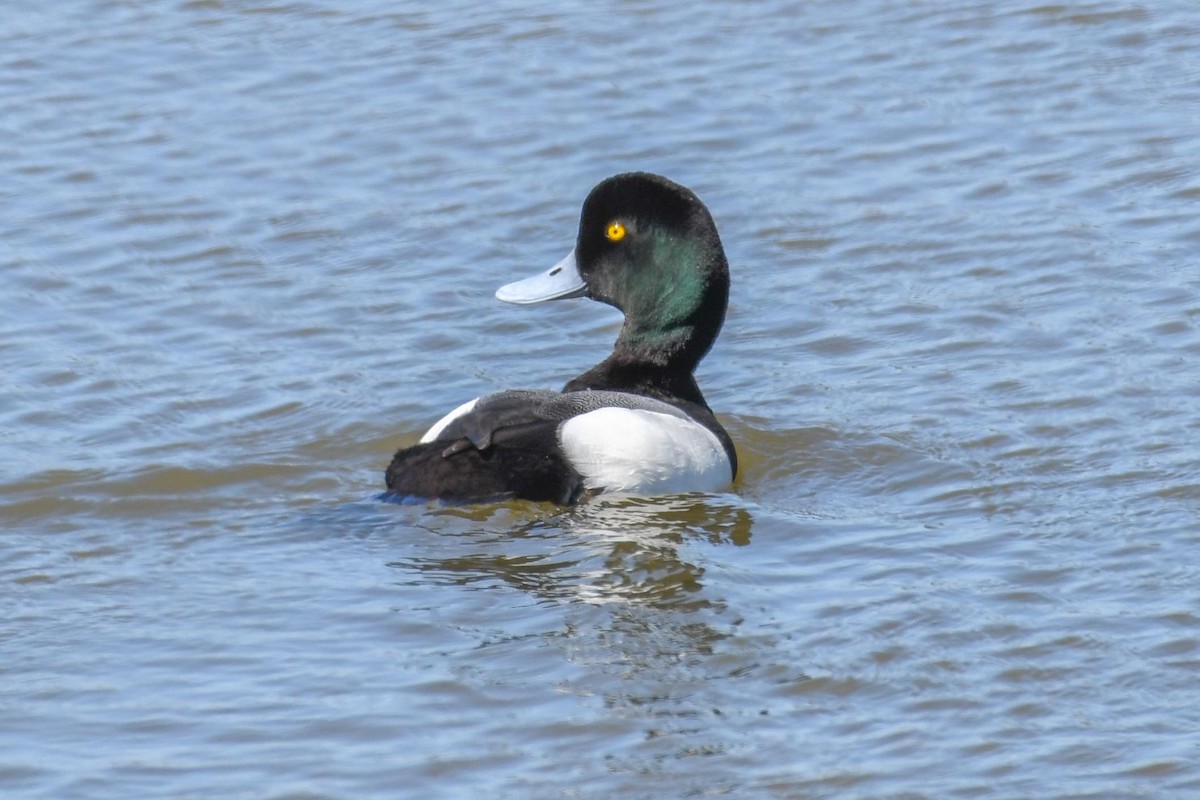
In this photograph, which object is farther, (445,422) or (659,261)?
(659,261)

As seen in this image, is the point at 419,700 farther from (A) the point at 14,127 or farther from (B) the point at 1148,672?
(A) the point at 14,127

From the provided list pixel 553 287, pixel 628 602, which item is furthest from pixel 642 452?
pixel 553 287

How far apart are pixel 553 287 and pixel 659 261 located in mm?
472

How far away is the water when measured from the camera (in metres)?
4.68

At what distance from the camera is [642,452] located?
6.36 metres

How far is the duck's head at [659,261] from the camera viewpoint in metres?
7.17

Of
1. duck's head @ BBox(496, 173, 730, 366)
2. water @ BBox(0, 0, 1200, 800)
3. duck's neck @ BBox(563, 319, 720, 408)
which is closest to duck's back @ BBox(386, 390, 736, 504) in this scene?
water @ BBox(0, 0, 1200, 800)

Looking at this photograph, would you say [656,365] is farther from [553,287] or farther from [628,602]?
[628,602]

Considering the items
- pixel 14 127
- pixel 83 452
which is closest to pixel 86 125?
pixel 14 127

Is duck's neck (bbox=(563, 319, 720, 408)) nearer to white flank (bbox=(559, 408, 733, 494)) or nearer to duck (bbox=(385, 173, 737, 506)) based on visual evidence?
duck (bbox=(385, 173, 737, 506))

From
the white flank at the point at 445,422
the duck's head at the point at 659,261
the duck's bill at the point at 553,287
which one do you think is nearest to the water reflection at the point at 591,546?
the white flank at the point at 445,422

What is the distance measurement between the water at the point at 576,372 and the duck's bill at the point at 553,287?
459 mm

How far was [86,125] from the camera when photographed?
10641mm

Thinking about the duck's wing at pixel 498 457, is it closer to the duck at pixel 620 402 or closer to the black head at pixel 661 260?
the duck at pixel 620 402
